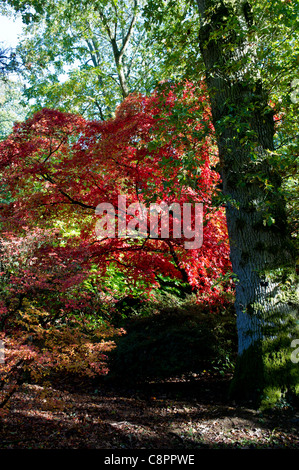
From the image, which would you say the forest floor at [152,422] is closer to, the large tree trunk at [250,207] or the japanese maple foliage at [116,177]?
the large tree trunk at [250,207]

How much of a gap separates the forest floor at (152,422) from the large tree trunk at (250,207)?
1.37 feet

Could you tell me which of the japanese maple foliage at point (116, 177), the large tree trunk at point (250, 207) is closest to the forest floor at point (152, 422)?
the large tree trunk at point (250, 207)

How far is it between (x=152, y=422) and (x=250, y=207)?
2.57 meters

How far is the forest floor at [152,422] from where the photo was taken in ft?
9.38

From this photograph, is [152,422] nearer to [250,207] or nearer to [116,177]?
[250,207]

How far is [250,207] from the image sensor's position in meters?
3.76

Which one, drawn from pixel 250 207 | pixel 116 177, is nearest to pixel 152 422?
pixel 250 207

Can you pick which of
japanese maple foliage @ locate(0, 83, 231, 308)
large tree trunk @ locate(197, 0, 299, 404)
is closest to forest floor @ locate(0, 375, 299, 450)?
large tree trunk @ locate(197, 0, 299, 404)

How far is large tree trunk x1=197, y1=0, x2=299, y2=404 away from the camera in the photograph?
346cm

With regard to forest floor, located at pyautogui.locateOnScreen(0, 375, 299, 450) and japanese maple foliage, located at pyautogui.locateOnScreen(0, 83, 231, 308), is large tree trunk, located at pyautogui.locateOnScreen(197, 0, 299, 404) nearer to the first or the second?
forest floor, located at pyautogui.locateOnScreen(0, 375, 299, 450)

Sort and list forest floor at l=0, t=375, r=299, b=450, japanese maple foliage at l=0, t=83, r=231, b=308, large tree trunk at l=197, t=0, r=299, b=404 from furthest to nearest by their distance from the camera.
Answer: japanese maple foliage at l=0, t=83, r=231, b=308 < large tree trunk at l=197, t=0, r=299, b=404 < forest floor at l=0, t=375, r=299, b=450

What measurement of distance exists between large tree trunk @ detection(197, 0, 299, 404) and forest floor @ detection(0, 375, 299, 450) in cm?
42

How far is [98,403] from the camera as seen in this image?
14.3ft
